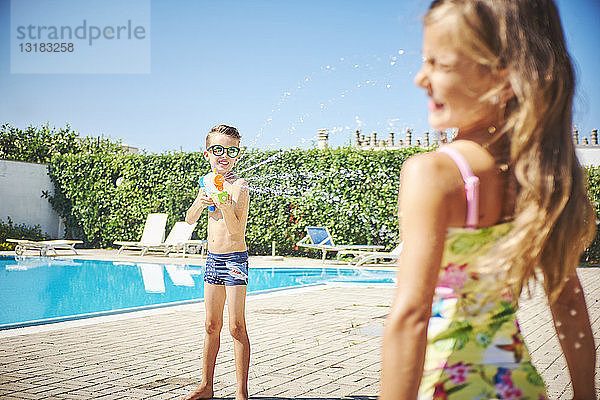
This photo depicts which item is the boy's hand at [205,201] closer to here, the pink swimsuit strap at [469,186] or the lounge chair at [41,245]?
the pink swimsuit strap at [469,186]

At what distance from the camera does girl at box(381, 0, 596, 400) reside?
3.58ft

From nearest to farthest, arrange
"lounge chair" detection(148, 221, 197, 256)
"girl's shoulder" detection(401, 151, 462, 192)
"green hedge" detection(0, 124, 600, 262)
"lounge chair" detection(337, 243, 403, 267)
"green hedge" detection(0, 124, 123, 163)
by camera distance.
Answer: "girl's shoulder" detection(401, 151, 462, 192)
"lounge chair" detection(337, 243, 403, 267)
"green hedge" detection(0, 124, 600, 262)
"lounge chair" detection(148, 221, 197, 256)
"green hedge" detection(0, 124, 123, 163)

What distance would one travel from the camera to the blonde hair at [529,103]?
1.10m

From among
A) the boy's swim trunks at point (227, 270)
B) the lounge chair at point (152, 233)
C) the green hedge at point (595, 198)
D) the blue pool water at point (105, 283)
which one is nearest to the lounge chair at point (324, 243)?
the blue pool water at point (105, 283)

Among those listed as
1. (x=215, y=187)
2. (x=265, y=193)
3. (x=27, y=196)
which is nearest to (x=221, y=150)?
(x=215, y=187)

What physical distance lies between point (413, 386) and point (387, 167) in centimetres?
1553

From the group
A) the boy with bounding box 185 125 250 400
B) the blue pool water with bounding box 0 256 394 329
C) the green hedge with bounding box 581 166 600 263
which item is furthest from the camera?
the green hedge with bounding box 581 166 600 263

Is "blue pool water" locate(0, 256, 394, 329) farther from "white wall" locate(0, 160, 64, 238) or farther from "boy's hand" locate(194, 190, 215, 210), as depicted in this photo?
"white wall" locate(0, 160, 64, 238)

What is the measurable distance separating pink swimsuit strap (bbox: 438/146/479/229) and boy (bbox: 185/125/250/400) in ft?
8.79

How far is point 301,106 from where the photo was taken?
4984 mm

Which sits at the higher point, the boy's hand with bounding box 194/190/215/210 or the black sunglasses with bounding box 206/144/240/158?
the black sunglasses with bounding box 206/144/240/158

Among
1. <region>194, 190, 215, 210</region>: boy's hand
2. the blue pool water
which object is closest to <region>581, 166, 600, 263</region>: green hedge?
the blue pool water

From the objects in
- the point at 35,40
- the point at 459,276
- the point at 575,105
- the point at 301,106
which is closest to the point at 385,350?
the point at 459,276

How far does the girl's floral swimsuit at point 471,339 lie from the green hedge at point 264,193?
49.5 ft
